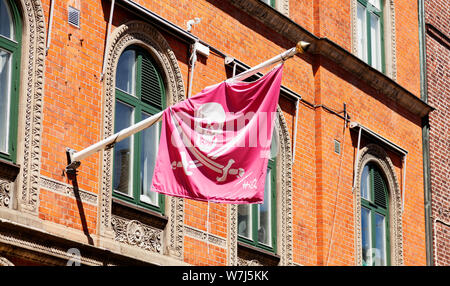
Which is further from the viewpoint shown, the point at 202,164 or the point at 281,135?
the point at 281,135

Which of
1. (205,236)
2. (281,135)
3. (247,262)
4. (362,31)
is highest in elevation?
(362,31)

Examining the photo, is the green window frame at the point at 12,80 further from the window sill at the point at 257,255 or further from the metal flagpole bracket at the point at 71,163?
the window sill at the point at 257,255

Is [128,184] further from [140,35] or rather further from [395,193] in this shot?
[395,193]

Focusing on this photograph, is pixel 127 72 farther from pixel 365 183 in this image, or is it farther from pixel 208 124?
pixel 365 183

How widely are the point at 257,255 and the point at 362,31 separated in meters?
6.81

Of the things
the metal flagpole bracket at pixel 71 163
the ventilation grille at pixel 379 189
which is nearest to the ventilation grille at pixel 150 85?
the metal flagpole bracket at pixel 71 163

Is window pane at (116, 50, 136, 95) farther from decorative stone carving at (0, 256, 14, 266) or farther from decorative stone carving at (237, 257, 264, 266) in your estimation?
decorative stone carving at (0, 256, 14, 266)

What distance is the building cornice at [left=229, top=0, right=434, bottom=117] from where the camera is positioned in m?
21.0

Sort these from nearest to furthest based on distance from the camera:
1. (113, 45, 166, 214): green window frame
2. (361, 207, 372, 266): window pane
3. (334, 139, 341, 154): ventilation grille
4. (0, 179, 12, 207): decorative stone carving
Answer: (0, 179, 12, 207): decorative stone carving < (113, 45, 166, 214): green window frame < (334, 139, 341, 154): ventilation grille < (361, 207, 372, 266): window pane

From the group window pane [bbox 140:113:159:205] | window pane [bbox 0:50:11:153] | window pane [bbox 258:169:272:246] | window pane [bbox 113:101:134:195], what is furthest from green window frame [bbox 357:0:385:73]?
window pane [bbox 0:50:11:153]

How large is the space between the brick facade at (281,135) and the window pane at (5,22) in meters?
0.41

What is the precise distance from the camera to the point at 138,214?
17297mm

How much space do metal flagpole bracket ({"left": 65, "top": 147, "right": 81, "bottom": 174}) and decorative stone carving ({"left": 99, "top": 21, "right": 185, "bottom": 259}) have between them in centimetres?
65

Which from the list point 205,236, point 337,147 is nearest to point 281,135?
point 337,147
